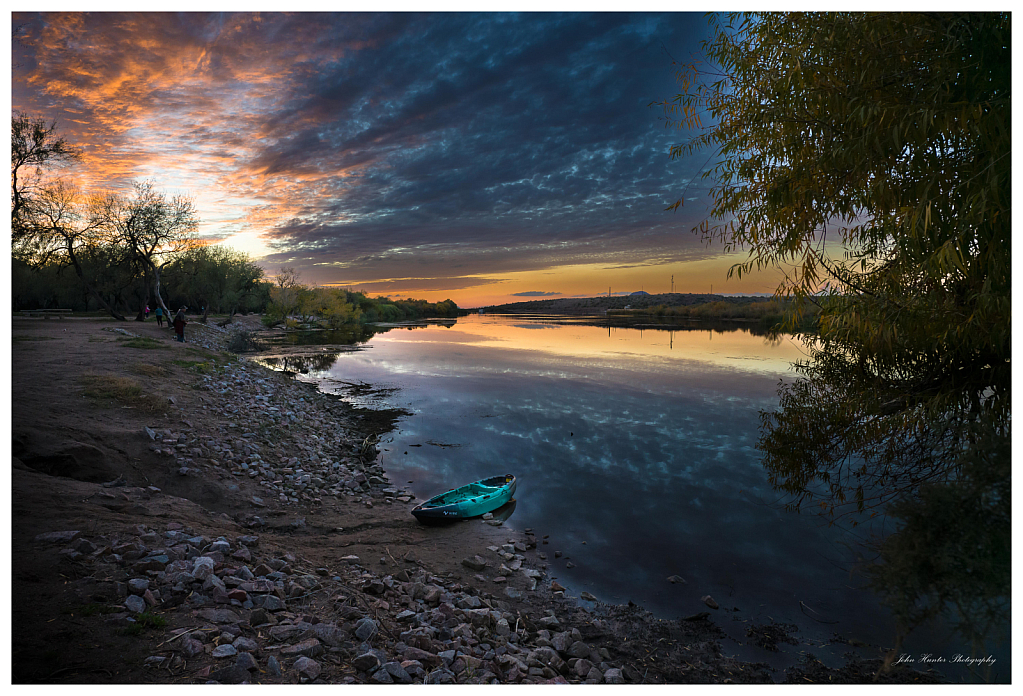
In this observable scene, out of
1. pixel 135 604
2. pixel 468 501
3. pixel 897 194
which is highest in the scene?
pixel 897 194

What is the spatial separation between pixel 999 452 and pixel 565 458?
1018cm

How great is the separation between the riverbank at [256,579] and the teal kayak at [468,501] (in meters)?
0.30

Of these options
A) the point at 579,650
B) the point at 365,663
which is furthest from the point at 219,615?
the point at 579,650

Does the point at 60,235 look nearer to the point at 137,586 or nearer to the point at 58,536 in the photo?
the point at 58,536

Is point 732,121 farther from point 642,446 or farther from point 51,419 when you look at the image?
point 51,419

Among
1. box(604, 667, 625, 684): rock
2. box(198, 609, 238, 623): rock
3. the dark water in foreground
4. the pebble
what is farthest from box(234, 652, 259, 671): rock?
the dark water in foreground

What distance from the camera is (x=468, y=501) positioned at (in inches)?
361

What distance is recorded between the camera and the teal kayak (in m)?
8.65

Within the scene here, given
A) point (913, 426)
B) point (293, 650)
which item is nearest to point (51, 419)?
point (293, 650)

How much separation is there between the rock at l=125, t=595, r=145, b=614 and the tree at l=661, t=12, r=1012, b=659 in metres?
7.10

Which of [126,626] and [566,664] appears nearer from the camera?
[126,626]

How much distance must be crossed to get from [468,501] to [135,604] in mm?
6048

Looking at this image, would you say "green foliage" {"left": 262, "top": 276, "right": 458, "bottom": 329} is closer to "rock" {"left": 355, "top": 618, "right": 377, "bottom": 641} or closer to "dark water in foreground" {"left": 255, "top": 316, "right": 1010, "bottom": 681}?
"dark water in foreground" {"left": 255, "top": 316, "right": 1010, "bottom": 681}

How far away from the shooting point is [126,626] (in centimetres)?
340
